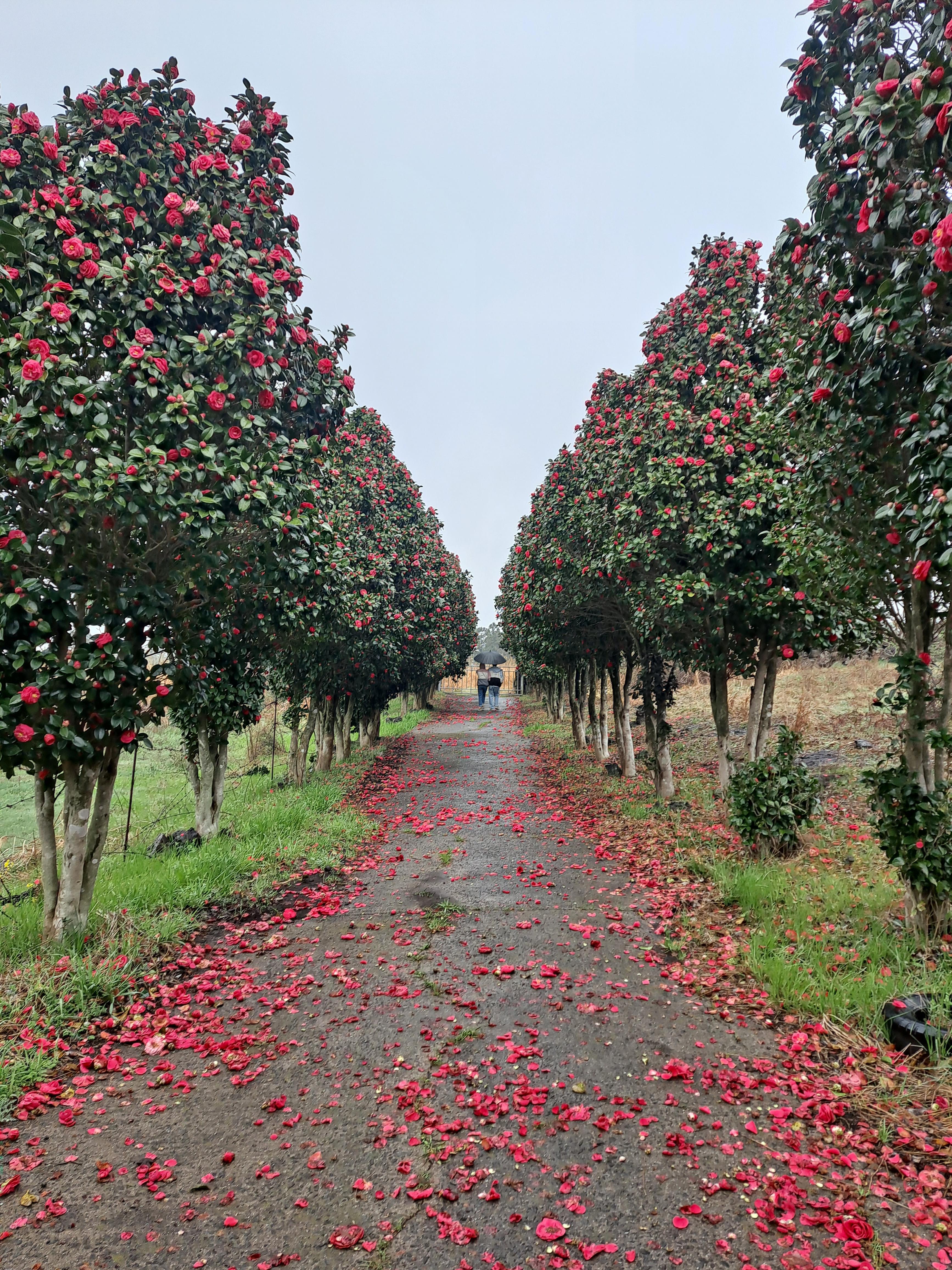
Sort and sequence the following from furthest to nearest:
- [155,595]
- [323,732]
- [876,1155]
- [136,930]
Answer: [323,732], [136,930], [155,595], [876,1155]

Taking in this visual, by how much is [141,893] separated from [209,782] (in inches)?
92.0

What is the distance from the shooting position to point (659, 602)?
888 cm

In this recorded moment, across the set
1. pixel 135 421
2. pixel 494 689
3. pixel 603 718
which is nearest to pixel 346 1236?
pixel 135 421

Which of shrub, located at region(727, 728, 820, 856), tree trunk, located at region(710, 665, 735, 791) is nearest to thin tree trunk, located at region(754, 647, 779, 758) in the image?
tree trunk, located at region(710, 665, 735, 791)

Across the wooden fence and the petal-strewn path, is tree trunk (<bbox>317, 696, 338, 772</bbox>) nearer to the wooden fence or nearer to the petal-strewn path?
the petal-strewn path

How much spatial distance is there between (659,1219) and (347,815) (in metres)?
8.46

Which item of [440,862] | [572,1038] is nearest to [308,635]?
[440,862]

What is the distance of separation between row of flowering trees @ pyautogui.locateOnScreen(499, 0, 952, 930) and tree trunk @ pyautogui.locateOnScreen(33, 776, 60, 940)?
6.52 meters

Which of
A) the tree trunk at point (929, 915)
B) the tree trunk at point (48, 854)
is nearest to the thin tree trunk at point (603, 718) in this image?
the tree trunk at point (929, 915)

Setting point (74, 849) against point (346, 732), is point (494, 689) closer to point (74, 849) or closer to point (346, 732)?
point (346, 732)

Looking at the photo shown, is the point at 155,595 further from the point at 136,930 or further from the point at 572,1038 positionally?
the point at 572,1038

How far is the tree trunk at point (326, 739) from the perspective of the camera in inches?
582

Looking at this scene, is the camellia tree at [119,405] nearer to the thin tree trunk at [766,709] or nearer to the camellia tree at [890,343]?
the camellia tree at [890,343]

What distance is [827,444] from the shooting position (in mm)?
5340
